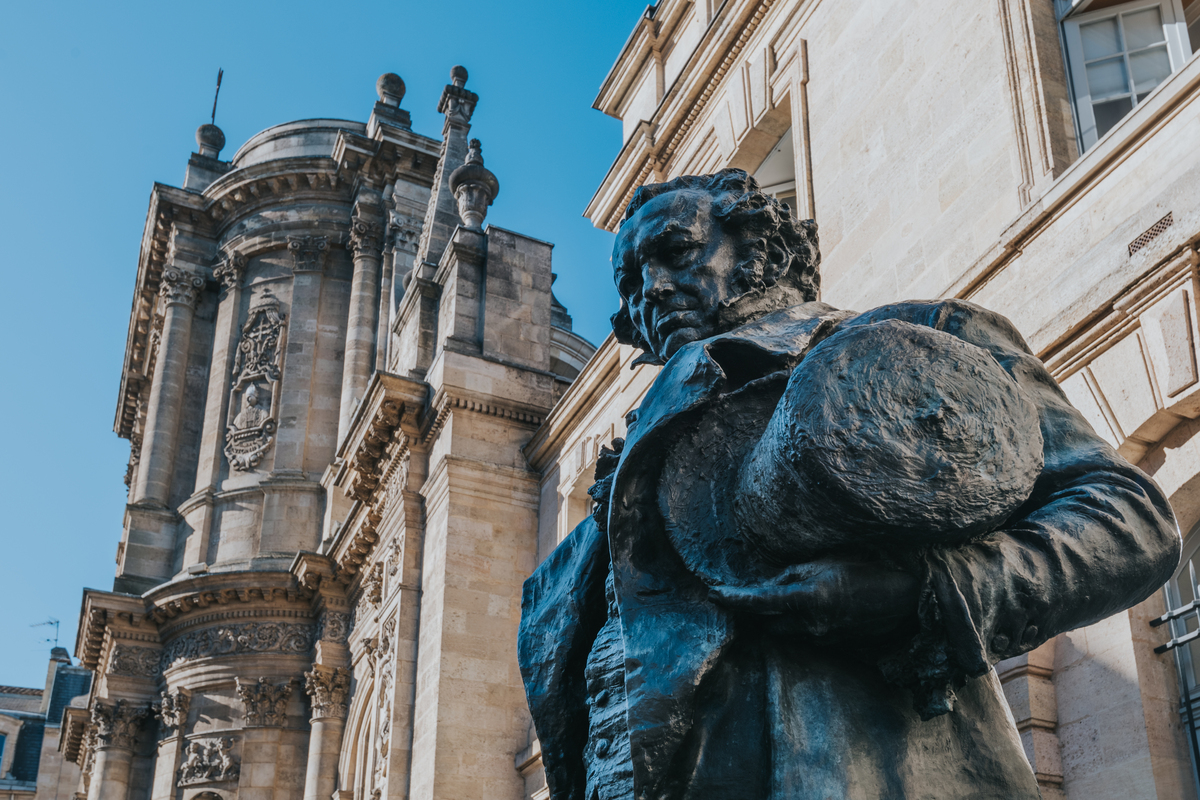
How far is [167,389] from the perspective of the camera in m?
26.2

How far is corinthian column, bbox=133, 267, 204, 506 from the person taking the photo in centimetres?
2561

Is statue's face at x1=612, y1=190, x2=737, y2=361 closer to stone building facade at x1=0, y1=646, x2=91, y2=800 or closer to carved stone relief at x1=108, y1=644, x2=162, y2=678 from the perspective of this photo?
carved stone relief at x1=108, y1=644, x2=162, y2=678

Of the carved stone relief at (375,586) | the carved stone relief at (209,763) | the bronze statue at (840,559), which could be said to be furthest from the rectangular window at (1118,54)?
the carved stone relief at (209,763)

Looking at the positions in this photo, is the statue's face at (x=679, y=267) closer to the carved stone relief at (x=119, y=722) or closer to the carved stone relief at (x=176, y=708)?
the carved stone relief at (x=176, y=708)

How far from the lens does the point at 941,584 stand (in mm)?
1646

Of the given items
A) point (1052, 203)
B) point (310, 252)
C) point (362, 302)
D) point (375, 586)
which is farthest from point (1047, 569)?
point (310, 252)

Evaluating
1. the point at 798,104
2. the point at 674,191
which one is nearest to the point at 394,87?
the point at 798,104

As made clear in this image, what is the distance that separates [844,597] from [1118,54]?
7.20 m

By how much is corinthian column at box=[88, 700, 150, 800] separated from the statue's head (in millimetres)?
22817

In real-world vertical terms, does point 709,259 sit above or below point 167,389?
below

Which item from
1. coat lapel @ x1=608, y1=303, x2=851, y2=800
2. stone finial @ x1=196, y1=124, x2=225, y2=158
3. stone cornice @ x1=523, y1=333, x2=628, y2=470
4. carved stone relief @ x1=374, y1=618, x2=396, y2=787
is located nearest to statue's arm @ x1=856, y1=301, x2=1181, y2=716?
coat lapel @ x1=608, y1=303, x2=851, y2=800

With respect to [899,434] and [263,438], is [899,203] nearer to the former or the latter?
[899,434]

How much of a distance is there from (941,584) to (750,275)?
2.79 feet

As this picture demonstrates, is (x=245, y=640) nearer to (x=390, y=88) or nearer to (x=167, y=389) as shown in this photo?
(x=167, y=389)
